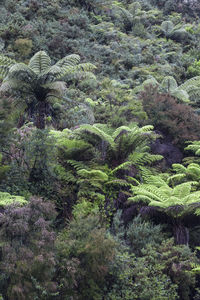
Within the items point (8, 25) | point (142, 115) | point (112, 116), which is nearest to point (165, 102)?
point (142, 115)

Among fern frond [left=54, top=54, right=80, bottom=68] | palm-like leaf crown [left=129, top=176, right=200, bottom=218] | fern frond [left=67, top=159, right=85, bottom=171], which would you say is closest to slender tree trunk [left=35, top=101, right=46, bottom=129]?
fern frond [left=54, top=54, right=80, bottom=68]

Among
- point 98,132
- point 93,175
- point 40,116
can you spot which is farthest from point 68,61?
point 93,175

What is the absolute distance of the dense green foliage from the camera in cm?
481

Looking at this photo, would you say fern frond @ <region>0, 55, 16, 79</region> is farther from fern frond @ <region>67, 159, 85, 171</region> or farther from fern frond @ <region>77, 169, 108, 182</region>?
fern frond @ <region>77, 169, 108, 182</region>

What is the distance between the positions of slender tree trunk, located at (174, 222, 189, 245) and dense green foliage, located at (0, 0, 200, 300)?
22 mm

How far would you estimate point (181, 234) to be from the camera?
265 inches

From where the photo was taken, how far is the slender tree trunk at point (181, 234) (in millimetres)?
6637

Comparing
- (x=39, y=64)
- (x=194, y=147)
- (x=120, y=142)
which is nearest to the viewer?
(x=120, y=142)

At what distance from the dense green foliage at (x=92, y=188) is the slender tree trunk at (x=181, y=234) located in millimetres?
22

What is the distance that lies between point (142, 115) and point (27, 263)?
7289 mm

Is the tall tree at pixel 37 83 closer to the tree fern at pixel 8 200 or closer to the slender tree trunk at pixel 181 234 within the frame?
the tree fern at pixel 8 200

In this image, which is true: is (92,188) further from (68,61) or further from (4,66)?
(4,66)

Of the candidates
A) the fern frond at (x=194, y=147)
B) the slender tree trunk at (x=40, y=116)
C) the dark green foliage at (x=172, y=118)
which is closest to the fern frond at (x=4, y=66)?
the slender tree trunk at (x=40, y=116)

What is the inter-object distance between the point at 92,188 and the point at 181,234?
211 centimetres
